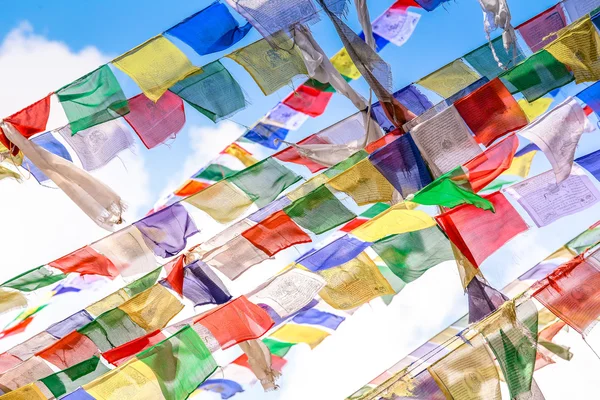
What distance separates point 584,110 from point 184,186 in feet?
14.8

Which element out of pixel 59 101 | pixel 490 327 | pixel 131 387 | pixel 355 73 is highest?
pixel 59 101

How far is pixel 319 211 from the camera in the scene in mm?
7477

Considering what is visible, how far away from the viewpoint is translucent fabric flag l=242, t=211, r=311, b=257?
753 cm

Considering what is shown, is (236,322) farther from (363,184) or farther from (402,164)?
(402,164)

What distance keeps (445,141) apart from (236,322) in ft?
6.97

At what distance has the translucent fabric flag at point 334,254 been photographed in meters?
6.84

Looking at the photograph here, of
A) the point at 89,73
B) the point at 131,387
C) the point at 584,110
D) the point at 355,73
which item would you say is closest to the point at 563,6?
the point at 355,73

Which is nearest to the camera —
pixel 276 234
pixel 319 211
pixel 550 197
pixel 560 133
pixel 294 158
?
pixel 560 133

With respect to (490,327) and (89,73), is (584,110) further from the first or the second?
(89,73)

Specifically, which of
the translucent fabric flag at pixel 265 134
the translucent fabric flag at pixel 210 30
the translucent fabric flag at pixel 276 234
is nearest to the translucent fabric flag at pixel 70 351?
the translucent fabric flag at pixel 276 234

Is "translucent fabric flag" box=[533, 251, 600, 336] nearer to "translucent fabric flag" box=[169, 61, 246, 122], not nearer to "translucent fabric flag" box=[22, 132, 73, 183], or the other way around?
"translucent fabric flag" box=[169, 61, 246, 122]

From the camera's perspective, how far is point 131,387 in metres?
6.08

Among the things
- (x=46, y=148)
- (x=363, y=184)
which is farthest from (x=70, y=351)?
(x=363, y=184)

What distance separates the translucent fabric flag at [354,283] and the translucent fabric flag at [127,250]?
2098 millimetres
